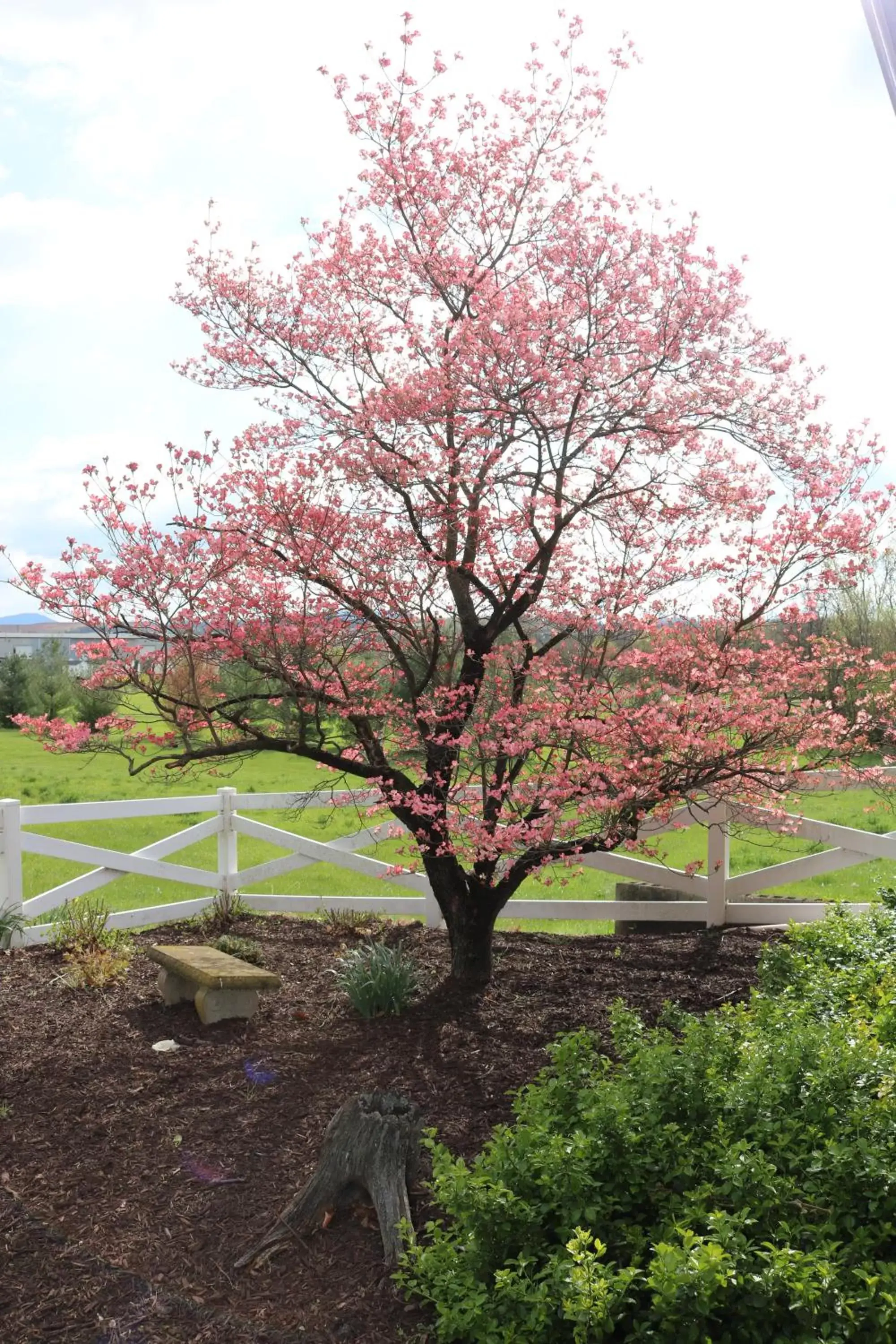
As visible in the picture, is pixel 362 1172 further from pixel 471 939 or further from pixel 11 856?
pixel 11 856

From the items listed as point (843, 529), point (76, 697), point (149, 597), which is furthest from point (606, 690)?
point (76, 697)

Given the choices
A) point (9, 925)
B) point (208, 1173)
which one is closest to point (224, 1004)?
point (208, 1173)

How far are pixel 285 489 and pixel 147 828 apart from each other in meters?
11.3

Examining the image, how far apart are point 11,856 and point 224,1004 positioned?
2.97 metres

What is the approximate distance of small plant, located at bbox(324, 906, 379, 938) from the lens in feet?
26.8

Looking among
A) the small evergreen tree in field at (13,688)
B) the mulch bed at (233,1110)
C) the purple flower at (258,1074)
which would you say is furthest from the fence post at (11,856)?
the small evergreen tree in field at (13,688)

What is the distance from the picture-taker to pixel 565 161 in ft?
21.7

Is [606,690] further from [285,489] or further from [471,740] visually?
[285,489]

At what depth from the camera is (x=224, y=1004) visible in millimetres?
6090

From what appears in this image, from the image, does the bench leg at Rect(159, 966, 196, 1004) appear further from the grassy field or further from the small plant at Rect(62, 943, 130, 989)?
the grassy field

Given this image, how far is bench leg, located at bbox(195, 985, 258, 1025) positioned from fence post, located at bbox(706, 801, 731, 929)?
395cm

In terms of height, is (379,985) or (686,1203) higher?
(686,1203)

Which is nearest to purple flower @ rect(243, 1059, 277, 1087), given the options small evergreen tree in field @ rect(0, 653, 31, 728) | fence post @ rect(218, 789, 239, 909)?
fence post @ rect(218, 789, 239, 909)

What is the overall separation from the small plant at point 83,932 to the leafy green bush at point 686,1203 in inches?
177
